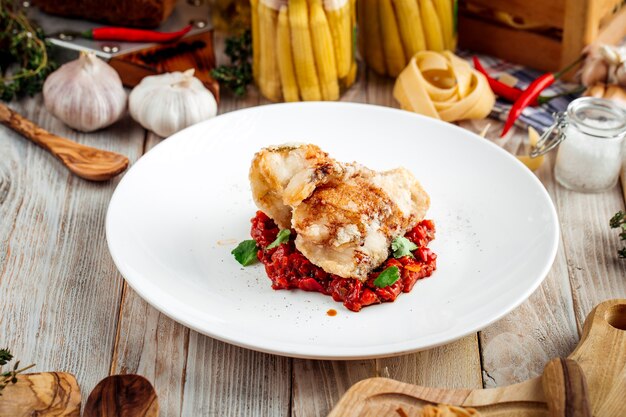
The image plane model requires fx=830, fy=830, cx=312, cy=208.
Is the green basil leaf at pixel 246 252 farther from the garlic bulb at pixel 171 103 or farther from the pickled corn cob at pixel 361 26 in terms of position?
the pickled corn cob at pixel 361 26

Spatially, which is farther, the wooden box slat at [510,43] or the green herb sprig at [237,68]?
the wooden box slat at [510,43]

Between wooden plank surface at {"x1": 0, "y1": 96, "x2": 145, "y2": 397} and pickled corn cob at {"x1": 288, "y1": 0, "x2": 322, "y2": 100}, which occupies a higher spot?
pickled corn cob at {"x1": 288, "y1": 0, "x2": 322, "y2": 100}

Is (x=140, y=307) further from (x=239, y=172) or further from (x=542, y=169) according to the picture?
(x=542, y=169)

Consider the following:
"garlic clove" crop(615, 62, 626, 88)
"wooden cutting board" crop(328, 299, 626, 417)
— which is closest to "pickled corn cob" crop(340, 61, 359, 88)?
"garlic clove" crop(615, 62, 626, 88)

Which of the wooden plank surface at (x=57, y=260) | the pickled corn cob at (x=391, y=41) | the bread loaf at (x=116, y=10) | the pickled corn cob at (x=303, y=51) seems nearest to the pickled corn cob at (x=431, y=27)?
the pickled corn cob at (x=391, y=41)

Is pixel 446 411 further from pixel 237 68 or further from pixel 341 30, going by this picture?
pixel 237 68

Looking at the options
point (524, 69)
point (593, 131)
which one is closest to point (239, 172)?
point (593, 131)

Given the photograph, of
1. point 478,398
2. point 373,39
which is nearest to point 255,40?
point 373,39

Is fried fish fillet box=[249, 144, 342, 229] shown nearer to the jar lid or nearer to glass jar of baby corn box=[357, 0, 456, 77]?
the jar lid
